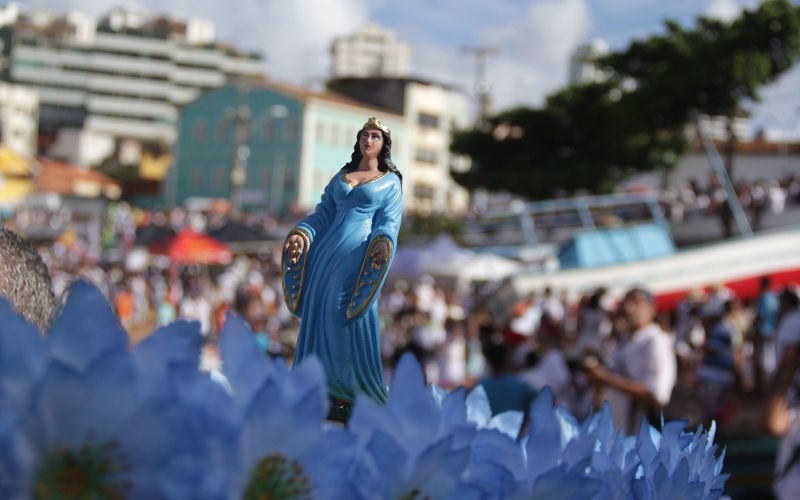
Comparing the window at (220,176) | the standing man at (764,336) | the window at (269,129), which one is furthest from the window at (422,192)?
the standing man at (764,336)

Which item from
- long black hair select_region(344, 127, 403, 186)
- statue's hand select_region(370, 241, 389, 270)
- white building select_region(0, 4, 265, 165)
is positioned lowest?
statue's hand select_region(370, 241, 389, 270)

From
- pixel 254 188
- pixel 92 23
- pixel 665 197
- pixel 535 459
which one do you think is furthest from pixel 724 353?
pixel 92 23

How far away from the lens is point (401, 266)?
21.2m

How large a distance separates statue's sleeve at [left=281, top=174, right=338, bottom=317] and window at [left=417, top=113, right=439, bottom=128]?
237 ft

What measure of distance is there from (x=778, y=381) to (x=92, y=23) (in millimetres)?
127855

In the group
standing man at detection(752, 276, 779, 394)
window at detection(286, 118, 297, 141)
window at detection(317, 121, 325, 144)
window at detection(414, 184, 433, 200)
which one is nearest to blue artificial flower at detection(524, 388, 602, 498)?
standing man at detection(752, 276, 779, 394)

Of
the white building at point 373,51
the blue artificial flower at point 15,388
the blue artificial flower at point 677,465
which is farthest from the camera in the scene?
the white building at point 373,51

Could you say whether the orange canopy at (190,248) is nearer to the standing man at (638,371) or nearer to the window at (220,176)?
the standing man at (638,371)

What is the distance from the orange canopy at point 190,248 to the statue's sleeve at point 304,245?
23.5 m

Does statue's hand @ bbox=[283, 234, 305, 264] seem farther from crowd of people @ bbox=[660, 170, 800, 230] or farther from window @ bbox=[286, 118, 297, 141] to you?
window @ bbox=[286, 118, 297, 141]

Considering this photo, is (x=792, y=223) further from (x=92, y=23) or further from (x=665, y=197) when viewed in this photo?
(x=92, y=23)

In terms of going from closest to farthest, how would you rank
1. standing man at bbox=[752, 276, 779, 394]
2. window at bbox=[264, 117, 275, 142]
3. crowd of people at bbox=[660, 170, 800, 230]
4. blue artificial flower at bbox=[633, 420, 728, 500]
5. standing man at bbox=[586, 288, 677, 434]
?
1. blue artificial flower at bbox=[633, 420, 728, 500]
2. standing man at bbox=[586, 288, 677, 434]
3. standing man at bbox=[752, 276, 779, 394]
4. crowd of people at bbox=[660, 170, 800, 230]
5. window at bbox=[264, 117, 275, 142]

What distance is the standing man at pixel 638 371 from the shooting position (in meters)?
6.54

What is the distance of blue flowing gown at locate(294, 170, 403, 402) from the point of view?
2.04m
